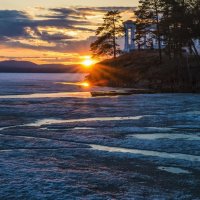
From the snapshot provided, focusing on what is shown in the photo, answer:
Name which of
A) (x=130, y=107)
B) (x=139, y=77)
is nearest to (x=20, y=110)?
(x=130, y=107)

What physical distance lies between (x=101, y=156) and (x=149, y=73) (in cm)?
5377

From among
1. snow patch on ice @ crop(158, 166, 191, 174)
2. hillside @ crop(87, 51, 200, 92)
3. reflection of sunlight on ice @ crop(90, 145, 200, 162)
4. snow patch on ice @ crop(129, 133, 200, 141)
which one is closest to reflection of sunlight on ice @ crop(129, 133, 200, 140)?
snow patch on ice @ crop(129, 133, 200, 141)

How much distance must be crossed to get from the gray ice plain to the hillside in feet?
92.2

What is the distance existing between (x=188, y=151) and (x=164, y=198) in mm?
5449

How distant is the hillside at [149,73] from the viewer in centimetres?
5453

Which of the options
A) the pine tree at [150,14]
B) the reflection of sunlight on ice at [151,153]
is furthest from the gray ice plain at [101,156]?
the pine tree at [150,14]

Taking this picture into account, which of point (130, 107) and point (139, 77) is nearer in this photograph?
point (130, 107)

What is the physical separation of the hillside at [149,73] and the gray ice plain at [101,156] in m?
28.1

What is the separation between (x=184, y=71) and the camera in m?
59.2

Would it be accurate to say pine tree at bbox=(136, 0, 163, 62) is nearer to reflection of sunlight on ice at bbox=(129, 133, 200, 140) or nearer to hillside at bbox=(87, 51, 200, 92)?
hillside at bbox=(87, 51, 200, 92)

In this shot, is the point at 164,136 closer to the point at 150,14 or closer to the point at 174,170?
the point at 174,170

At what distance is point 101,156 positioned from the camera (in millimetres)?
14297

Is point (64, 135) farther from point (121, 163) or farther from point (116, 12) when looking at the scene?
point (116, 12)

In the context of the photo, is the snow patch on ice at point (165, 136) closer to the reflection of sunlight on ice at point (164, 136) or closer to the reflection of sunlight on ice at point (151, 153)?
the reflection of sunlight on ice at point (164, 136)
